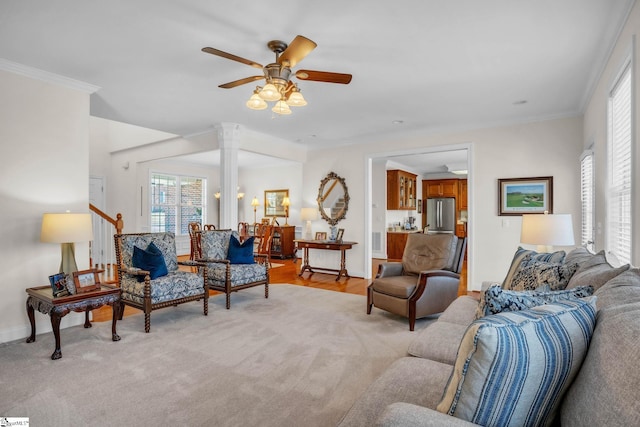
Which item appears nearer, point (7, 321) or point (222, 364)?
point (222, 364)

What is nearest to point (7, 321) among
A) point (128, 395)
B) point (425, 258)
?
point (128, 395)

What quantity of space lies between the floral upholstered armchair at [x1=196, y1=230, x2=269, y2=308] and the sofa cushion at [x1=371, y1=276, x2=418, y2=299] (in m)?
1.62

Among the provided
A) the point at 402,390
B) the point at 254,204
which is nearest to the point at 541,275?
the point at 402,390

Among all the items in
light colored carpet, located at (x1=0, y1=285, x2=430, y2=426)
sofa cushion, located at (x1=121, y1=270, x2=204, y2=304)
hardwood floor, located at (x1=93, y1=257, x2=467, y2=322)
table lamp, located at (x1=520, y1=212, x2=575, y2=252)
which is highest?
table lamp, located at (x1=520, y1=212, x2=575, y2=252)

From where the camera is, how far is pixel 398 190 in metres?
8.79

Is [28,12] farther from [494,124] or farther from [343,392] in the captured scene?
[494,124]

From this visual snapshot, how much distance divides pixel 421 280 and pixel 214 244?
2727 mm

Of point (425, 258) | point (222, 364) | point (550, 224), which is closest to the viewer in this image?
point (222, 364)

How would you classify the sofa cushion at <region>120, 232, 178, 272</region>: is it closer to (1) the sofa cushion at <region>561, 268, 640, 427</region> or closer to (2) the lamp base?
(2) the lamp base

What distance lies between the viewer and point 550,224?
3.04 meters

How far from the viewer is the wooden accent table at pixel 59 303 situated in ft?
9.07

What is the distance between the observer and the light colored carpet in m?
2.01

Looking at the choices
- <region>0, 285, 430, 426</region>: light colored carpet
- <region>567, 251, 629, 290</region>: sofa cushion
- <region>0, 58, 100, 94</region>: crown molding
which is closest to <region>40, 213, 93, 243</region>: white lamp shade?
<region>0, 285, 430, 426</region>: light colored carpet

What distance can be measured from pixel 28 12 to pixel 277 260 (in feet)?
22.8
